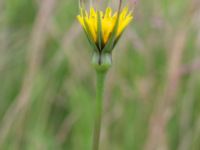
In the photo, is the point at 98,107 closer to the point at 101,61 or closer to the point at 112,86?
the point at 101,61

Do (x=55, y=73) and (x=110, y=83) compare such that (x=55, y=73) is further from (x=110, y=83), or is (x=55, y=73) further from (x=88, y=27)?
(x=88, y=27)

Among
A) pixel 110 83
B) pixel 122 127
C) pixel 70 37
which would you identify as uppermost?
pixel 70 37

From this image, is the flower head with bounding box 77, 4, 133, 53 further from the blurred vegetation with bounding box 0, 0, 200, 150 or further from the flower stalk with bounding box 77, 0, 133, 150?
the blurred vegetation with bounding box 0, 0, 200, 150

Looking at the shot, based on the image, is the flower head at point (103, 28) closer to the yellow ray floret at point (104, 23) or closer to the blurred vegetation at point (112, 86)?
the yellow ray floret at point (104, 23)

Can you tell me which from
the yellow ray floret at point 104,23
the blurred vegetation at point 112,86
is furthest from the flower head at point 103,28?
the blurred vegetation at point 112,86

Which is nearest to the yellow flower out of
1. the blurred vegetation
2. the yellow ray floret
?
the yellow ray floret

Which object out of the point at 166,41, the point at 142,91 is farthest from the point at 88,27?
the point at 166,41
